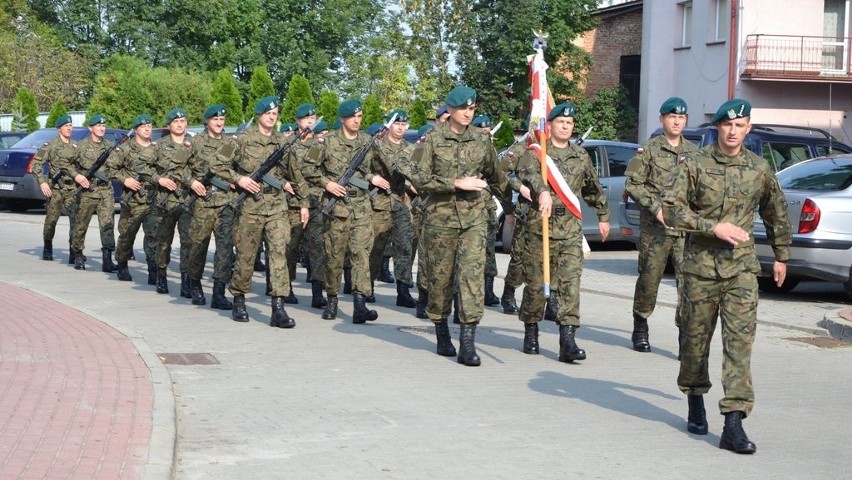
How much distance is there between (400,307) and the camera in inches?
542

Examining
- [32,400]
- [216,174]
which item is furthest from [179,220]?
[32,400]

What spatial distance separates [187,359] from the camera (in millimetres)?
10172

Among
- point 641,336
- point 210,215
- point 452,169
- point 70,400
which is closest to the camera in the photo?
point 70,400

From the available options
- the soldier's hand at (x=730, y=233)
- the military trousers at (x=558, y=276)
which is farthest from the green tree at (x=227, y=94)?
the soldier's hand at (x=730, y=233)

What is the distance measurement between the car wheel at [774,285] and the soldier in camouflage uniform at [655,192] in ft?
16.4

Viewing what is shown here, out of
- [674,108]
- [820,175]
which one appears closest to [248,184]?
[674,108]

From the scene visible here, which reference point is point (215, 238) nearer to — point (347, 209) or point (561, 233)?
point (347, 209)

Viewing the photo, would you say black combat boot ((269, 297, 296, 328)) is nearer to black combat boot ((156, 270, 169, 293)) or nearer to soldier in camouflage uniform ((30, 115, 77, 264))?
black combat boot ((156, 270, 169, 293))

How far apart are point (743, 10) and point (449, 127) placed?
25296mm

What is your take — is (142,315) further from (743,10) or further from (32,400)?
(743,10)

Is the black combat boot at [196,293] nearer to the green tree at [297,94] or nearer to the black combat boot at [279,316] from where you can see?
the black combat boot at [279,316]

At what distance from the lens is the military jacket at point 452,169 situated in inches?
392

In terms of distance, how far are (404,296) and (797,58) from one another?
23.0 meters

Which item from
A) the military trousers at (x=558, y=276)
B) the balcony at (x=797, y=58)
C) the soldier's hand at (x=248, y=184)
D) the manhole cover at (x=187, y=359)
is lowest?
the manhole cover at (x=187, y=359)
